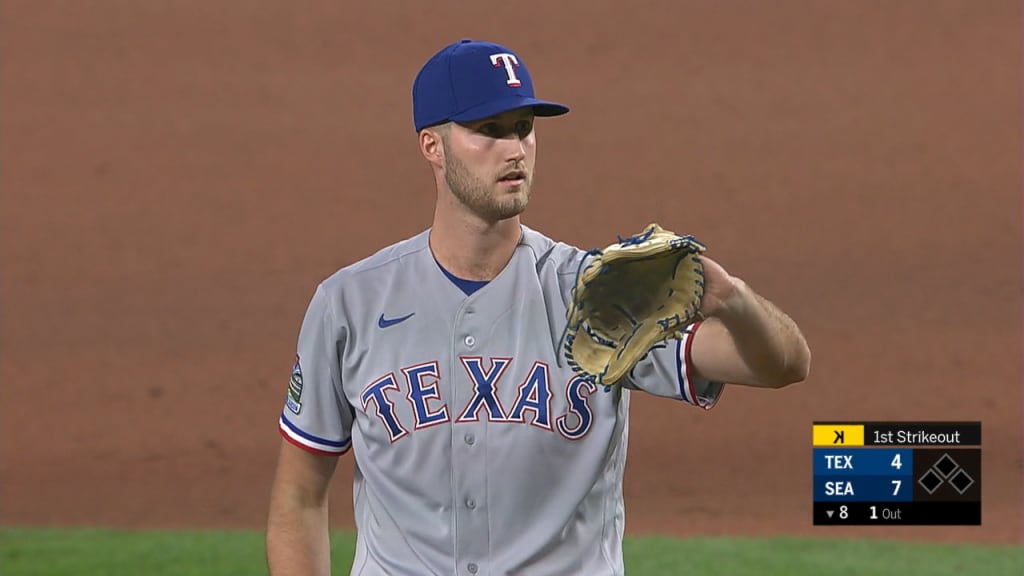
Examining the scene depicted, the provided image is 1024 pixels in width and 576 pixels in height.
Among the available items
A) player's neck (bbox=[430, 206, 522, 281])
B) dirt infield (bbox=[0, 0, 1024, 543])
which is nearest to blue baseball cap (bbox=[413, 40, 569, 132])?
player's neck (bbox=[430, 206, 522, 281])

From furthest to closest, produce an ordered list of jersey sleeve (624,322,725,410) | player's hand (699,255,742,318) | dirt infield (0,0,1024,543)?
dirt infield (0,0,1024,543) → jersey sleeve (624,322,725,410) → player's hand (699,255,742,318)

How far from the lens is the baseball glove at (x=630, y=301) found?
201 centimetres

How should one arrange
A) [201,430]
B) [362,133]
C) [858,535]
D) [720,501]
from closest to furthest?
1. [858,535]
2. [720,501]
3. [201,430]
4. [362,133]

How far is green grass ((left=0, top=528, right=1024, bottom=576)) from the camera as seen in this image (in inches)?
213

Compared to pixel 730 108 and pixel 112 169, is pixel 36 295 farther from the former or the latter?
pixel 730 108

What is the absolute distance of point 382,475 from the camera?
2492mm

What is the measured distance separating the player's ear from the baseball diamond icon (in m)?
3.95

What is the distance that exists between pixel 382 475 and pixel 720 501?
163 inches

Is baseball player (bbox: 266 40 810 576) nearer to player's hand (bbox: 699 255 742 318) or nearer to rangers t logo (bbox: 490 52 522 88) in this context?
rangers t logo (bbox: 490 52 522 88)

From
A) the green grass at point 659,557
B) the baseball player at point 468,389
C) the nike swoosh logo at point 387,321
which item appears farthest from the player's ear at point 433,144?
the green grass at point 659,557

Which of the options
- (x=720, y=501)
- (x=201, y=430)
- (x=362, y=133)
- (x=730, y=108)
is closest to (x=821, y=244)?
(x=730, y=108)

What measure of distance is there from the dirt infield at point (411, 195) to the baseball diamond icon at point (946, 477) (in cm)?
36

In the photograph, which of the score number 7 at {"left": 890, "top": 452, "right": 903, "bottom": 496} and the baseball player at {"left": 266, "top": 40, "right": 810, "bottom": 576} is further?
the score number 7 at {"left": 890, "top": 452, "right": 903, "bottom": 496}

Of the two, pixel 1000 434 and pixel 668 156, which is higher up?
pixel 668 156
